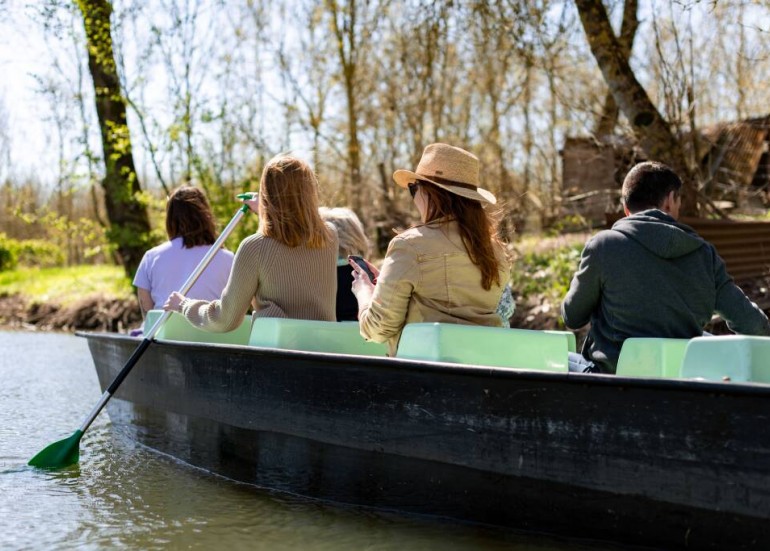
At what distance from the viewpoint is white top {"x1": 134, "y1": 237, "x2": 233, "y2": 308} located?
6.17 m

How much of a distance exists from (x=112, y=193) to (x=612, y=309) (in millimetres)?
12436

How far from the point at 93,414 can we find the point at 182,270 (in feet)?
3.59

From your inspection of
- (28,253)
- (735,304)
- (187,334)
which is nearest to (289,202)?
(187,334)

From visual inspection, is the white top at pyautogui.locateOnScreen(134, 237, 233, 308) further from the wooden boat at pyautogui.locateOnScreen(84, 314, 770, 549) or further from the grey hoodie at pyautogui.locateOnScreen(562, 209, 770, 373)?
the grey hoodie at pyautogui.locateOnScreen(562, 209, 770, 373)

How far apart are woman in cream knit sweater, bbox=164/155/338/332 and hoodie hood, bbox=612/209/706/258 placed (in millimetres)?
1535

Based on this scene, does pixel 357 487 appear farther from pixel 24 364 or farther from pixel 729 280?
pixel 24 364

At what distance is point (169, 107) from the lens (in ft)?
48.9

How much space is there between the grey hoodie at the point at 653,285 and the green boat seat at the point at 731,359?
608mm

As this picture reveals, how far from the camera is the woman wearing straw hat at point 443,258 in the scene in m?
3.90

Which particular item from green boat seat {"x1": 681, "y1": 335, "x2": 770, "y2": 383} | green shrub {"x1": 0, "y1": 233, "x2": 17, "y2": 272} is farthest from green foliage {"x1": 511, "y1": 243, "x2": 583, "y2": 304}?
green shrub {"x1": 0, "y1": 233, "x2": 17, "y2": 272}

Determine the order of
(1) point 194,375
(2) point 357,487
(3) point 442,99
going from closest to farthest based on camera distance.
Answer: (2) point 357,487 < (1) point 194,375 < (3) point 442,99

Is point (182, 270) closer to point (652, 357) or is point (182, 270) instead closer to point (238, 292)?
point (238, 292)

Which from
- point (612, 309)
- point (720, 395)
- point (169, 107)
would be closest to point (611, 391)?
point (720, 395)

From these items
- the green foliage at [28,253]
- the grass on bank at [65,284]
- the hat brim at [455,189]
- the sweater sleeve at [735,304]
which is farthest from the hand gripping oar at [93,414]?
the green foliage at [28,253]
